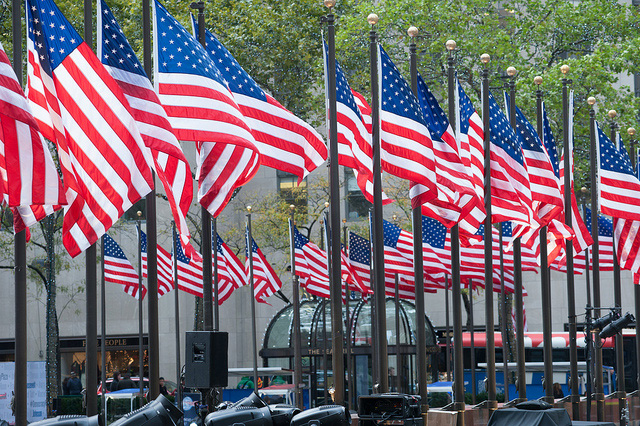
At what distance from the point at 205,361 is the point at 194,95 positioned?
159 inches

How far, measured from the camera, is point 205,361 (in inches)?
505

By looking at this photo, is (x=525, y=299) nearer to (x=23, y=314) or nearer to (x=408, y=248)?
(x=408, y=248)

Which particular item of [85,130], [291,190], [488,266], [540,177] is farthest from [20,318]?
[291,190]

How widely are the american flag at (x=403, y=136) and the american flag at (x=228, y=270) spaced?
13.9m

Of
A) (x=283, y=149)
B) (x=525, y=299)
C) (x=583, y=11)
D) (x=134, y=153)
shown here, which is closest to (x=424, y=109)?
(x=283, y=149)

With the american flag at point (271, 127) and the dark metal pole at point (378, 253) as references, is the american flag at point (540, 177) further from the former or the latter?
the american flag at point (271, 127)

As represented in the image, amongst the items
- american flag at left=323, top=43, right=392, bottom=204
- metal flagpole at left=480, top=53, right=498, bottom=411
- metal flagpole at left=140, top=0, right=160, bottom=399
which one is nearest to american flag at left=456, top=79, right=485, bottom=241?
metal flagpole at left=480, top=53, right=498, bottom=411

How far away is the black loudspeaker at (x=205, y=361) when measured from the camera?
41.9 ft

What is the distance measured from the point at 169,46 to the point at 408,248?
16334 mm

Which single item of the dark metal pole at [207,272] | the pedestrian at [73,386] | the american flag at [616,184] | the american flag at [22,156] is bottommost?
the pedestrian at [73,386]

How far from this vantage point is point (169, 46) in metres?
14.8

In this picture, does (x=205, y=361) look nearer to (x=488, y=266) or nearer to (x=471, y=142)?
Result: (x=471, y=142)

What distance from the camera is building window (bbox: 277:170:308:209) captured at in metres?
46.8

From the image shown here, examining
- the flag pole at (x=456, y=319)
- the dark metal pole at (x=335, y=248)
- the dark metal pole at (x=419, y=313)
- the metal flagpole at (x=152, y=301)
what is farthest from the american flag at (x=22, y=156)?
the flag pole at (x=456, y=319)
